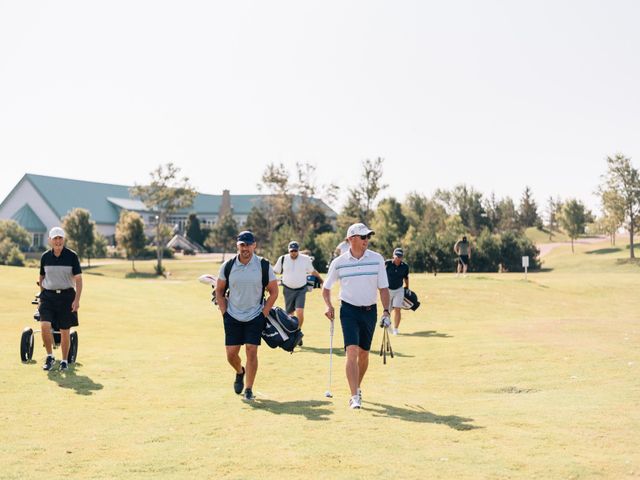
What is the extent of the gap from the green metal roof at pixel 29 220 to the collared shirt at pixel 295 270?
107798 mm

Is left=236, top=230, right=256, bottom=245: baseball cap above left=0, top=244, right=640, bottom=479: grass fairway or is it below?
above

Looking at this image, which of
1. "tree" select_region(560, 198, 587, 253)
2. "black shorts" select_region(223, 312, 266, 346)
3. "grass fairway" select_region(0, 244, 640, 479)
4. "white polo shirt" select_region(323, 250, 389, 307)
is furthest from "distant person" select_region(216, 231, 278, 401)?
"tree" select_region(560, 198, 587, 253)

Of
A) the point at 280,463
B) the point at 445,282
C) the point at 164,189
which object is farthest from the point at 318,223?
the point at 280,463

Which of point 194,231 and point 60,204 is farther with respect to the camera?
point 194,231

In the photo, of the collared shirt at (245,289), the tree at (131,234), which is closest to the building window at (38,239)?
the tree at (131,234)

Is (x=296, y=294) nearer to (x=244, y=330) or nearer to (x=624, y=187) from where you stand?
(x=244, y=330)

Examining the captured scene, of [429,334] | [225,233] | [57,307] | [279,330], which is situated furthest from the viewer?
[225,233]

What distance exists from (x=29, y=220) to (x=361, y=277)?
116646mm

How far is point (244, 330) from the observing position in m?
10.3

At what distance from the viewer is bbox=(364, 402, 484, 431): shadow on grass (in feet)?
28.2

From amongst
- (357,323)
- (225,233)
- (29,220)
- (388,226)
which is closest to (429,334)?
(357,323)

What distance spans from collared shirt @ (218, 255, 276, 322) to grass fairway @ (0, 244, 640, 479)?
1.21 metres

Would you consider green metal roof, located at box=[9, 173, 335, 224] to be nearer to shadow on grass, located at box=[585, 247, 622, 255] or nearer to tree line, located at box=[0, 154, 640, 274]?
tree line, located at box=[0, 154, 640, 274]

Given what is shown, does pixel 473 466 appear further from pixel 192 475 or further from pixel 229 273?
pixel 229 273
